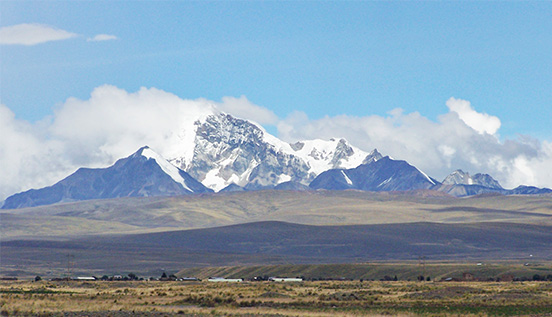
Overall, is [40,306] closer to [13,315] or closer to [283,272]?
[13,315]

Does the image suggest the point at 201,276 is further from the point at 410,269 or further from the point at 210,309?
the point at 210,309

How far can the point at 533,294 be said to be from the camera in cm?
8162

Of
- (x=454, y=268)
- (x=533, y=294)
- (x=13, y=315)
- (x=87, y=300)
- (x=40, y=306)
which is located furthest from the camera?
(x=454, y=268)

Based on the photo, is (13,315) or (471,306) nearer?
(13,315)

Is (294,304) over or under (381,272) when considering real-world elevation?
under

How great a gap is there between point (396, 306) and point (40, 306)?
25.9 meters

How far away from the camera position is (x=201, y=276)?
6565 inches

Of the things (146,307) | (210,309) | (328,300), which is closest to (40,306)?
(146,307)

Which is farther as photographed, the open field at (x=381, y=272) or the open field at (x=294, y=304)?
the open field at (x=381, y=272)

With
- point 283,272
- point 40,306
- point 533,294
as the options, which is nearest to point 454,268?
point 283,272

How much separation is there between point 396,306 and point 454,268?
3305 inches

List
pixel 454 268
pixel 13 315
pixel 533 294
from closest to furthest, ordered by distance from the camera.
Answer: pixel 13 315 → pixel 533 294 → pixel 454 268

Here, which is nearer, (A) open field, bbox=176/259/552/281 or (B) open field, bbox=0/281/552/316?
(B) open field, bbox=0/281/552/316

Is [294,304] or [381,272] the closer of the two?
[294,304]
